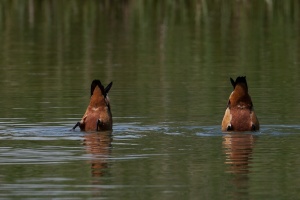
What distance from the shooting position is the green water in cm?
1140

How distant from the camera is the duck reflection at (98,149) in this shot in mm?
12117

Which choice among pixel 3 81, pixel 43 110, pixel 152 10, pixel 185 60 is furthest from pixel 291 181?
pixel 152 10

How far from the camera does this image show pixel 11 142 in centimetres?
1402

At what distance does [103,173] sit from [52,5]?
27.0 meters

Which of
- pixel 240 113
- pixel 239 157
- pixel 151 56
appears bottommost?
pixel 239 157

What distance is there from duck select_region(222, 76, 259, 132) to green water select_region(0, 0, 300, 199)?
0.22 meters

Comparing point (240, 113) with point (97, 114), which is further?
point (97, 114)

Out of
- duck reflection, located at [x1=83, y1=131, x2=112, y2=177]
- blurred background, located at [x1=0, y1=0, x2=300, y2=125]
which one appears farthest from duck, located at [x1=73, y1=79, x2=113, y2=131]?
blurred background, located at [x1=0, y1=0, x2=300, y2=125]

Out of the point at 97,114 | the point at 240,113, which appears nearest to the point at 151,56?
the point at 97,114

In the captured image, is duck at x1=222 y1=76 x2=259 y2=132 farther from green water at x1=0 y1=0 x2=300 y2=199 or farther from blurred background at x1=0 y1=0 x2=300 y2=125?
blurred background at x1=0 y1=0 x2=300 y2=125

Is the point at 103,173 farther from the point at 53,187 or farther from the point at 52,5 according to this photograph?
the point at 52,5

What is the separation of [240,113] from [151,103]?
300 centimetres

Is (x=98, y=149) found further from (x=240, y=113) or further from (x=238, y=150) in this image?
(x=240, y=113)

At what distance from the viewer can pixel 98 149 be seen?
13.5 m
